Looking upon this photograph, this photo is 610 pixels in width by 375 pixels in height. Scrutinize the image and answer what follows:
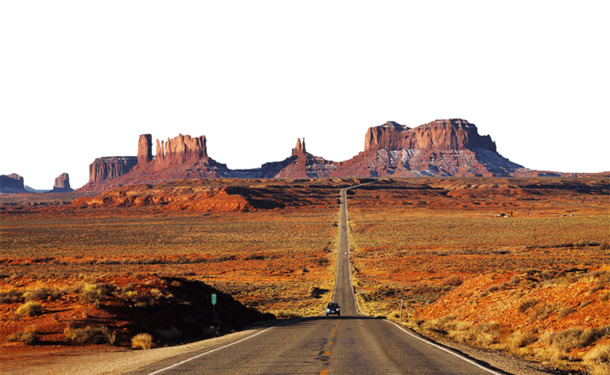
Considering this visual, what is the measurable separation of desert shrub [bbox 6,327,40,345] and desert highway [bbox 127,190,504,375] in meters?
6.13

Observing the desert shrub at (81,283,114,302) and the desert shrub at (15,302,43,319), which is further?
the desert shrub at (81,283,114,302)

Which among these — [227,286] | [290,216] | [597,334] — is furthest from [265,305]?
[290,216]

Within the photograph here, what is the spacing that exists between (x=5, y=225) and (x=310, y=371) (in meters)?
124

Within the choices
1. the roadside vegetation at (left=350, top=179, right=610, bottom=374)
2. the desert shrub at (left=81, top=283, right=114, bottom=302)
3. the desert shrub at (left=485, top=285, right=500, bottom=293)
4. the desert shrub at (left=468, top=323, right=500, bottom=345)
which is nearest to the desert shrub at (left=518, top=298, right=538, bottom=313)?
the roadside vegetation at (left=350, top=179, right=610, bottom=374)

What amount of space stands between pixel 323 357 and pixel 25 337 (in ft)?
32.8

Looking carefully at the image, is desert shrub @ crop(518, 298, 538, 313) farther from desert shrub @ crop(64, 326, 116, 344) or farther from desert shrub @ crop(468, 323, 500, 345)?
desert shrub @ crop(64, 326, 116, 344)

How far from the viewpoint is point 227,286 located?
44844mm

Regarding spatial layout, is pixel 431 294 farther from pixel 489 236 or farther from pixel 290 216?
pixel 290 216

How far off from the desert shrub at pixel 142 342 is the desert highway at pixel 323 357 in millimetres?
2935

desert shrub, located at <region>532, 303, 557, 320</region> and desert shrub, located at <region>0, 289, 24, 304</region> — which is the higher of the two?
desert shrub, located at <region>532, 303, 557, 320</region>

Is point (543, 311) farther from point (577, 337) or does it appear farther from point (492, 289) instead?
point (492, 289)

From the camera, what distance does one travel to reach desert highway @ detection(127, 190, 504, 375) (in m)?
10.4

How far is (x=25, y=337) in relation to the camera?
15305 mm

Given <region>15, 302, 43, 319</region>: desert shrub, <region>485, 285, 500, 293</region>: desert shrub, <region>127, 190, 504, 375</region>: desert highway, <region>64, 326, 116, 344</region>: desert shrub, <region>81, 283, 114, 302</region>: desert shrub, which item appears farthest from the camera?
<region>485, 285, 500, 293</region>: desert shrub
